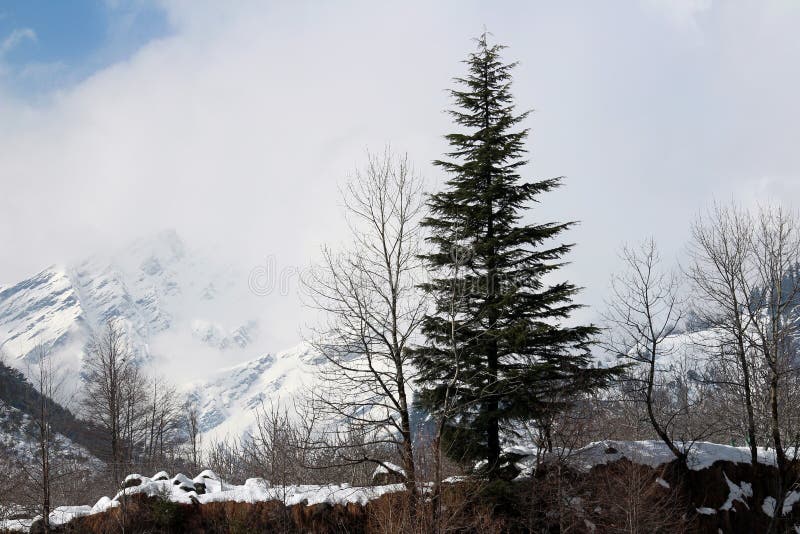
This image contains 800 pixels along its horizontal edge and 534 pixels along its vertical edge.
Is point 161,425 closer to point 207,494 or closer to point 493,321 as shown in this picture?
point 207,494

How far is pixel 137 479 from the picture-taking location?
21.1 metres

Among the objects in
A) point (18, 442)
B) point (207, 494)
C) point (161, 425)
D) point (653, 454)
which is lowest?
point (207, 494)

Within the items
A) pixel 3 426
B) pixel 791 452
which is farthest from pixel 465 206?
pixel 3 426

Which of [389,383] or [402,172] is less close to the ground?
[402,172]

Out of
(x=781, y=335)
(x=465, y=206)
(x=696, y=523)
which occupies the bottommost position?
(x=696, y=523)

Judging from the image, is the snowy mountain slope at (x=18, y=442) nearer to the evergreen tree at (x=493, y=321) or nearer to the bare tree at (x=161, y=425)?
the bare tree at (x=161, y=425)

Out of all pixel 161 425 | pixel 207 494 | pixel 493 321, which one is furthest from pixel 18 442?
pixel 493 321

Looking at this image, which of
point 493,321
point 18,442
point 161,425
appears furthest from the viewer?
point 18,442

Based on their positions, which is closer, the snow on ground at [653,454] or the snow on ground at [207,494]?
the snow on ground at [207,494]

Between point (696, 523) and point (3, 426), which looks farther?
point (3, 426)

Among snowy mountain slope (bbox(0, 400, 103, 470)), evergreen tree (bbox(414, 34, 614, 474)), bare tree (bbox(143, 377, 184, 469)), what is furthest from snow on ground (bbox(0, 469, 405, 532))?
bare tree (bbox(143, 377, 184, 469))

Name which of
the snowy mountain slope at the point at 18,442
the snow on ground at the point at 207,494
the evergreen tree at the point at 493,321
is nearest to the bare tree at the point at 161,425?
the snowy mountain slope at the point at 18,442

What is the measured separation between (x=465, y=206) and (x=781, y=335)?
12.0 meters

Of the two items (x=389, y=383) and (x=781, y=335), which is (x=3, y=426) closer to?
(x=389, y=383)
